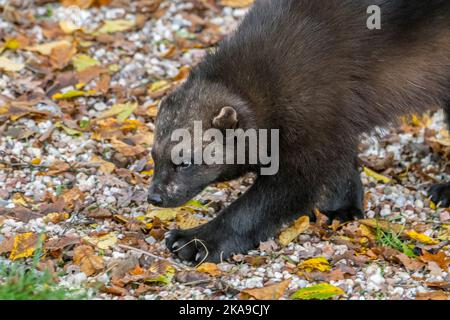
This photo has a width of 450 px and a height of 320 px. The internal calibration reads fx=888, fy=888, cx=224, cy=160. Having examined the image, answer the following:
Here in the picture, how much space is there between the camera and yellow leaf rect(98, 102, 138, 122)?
8266mm

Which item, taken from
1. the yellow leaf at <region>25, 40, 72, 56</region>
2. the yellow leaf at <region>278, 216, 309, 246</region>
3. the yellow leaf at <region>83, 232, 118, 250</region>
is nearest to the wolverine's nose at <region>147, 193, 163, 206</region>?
the yellow leaf at <region>83, 232, 118, 250</region>

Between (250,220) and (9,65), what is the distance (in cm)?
361

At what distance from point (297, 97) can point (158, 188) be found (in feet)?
3.89

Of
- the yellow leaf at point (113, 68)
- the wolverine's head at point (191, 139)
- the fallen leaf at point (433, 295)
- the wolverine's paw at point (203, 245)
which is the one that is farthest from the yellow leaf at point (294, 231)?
the yellow leaf at point (113, 68)

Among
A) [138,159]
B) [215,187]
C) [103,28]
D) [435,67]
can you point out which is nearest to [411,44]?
[435,67]

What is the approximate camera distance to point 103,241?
6.30 m

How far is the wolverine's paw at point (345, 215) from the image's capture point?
23.2 feet

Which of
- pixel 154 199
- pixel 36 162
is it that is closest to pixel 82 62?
pixel 36 162

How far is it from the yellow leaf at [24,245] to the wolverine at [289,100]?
870 mm

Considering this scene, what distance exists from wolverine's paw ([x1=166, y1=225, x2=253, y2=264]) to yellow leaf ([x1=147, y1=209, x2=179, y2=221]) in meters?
0.43

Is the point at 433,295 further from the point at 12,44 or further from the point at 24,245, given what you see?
the point at 12,44

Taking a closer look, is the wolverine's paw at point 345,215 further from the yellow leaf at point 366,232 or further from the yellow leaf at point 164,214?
the yellow leaf at point 164,214

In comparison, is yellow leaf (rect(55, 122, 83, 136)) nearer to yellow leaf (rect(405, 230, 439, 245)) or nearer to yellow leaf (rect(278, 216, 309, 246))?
yellow leaf (rect(278, 216, 309, 246))
